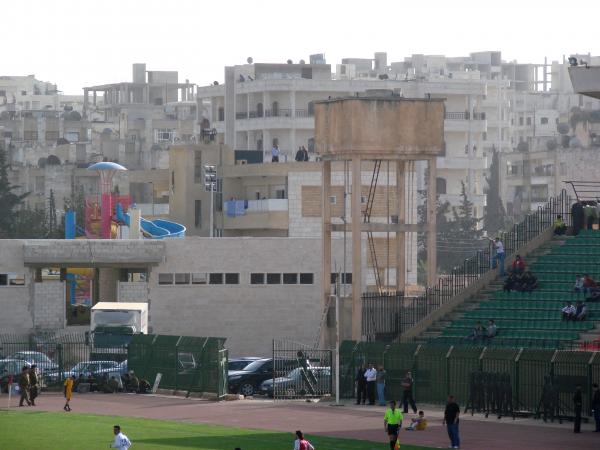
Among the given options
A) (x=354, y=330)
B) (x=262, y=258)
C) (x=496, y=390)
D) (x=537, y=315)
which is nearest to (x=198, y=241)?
(x=262, y=258)

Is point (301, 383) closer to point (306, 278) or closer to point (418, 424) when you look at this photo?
point (418, 424)

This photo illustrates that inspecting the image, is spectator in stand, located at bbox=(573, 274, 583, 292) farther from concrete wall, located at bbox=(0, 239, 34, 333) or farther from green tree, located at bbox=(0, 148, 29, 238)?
green tree, located at bbox=(0, 148, 29, 238)

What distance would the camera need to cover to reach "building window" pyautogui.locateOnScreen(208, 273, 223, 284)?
263 ft

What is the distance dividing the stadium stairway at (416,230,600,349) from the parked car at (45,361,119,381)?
1149 cm

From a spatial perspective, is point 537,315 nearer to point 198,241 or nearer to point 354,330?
point 354,330

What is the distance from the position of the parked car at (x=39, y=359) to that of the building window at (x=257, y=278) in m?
16.4

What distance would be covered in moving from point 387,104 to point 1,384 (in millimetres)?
18522

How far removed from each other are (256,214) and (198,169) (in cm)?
503

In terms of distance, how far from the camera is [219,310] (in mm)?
79875

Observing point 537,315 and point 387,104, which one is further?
point 387,104

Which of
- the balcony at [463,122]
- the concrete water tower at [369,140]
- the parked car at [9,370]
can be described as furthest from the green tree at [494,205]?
the parked car at [9,370]

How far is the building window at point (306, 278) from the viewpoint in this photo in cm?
8056

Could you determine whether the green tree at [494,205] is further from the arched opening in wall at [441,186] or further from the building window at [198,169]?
the building window at [198,169]

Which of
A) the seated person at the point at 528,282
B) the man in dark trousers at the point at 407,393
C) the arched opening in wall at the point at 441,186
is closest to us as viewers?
the man in dark trousers at the point at 407,393
